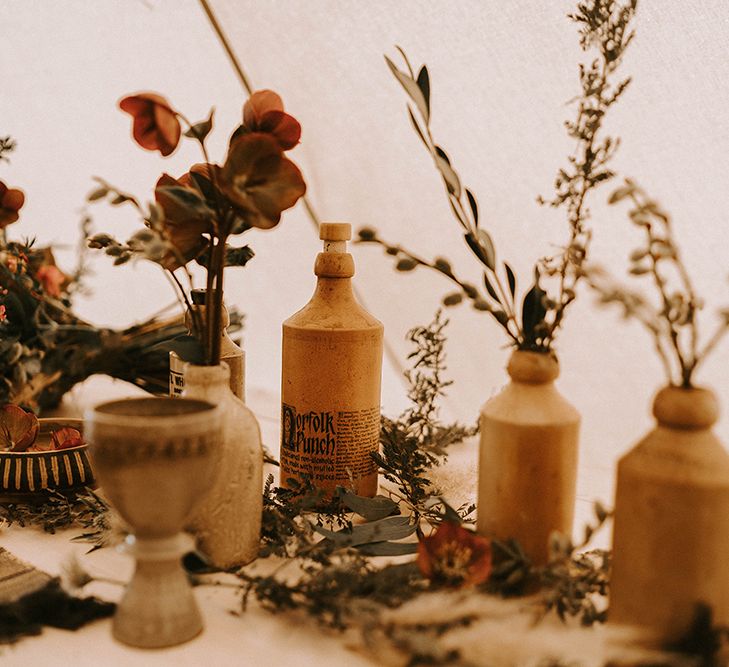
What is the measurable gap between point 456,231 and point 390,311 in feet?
0.85

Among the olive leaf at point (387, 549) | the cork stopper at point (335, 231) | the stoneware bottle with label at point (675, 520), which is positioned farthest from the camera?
the cork stopper at point (335, 231)

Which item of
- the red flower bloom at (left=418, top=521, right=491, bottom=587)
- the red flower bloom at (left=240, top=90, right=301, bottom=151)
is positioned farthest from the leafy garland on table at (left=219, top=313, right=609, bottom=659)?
the red flower bloom at (left=240, top=90, right=301, bottom=151)

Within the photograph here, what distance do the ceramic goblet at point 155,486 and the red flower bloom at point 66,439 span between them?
0.30m

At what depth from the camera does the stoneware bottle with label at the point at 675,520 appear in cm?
52

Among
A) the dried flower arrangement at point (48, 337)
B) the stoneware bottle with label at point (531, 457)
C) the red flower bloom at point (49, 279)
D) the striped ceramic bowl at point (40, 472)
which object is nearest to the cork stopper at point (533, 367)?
the stoneware bottle with label at point (531, 457)

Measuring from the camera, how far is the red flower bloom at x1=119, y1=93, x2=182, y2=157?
606 millimetres

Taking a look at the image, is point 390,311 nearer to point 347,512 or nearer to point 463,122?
point 463,122

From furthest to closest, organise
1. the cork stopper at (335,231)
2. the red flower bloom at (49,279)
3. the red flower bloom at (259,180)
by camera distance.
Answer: the red flower bloom at (49,279), the cork stopper at (335,231), the red flower bloom at (259,180)

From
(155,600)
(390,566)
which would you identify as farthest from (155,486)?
(390,566)

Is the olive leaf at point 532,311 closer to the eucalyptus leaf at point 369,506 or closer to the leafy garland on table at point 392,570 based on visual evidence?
the leafy garland on table at point 392,570

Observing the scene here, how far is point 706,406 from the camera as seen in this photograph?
0.53 metres

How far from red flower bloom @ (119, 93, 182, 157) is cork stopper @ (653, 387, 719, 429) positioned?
42 cm

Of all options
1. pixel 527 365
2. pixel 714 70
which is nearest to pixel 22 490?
pixel 527 365

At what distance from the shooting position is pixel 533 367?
24.6 inches
